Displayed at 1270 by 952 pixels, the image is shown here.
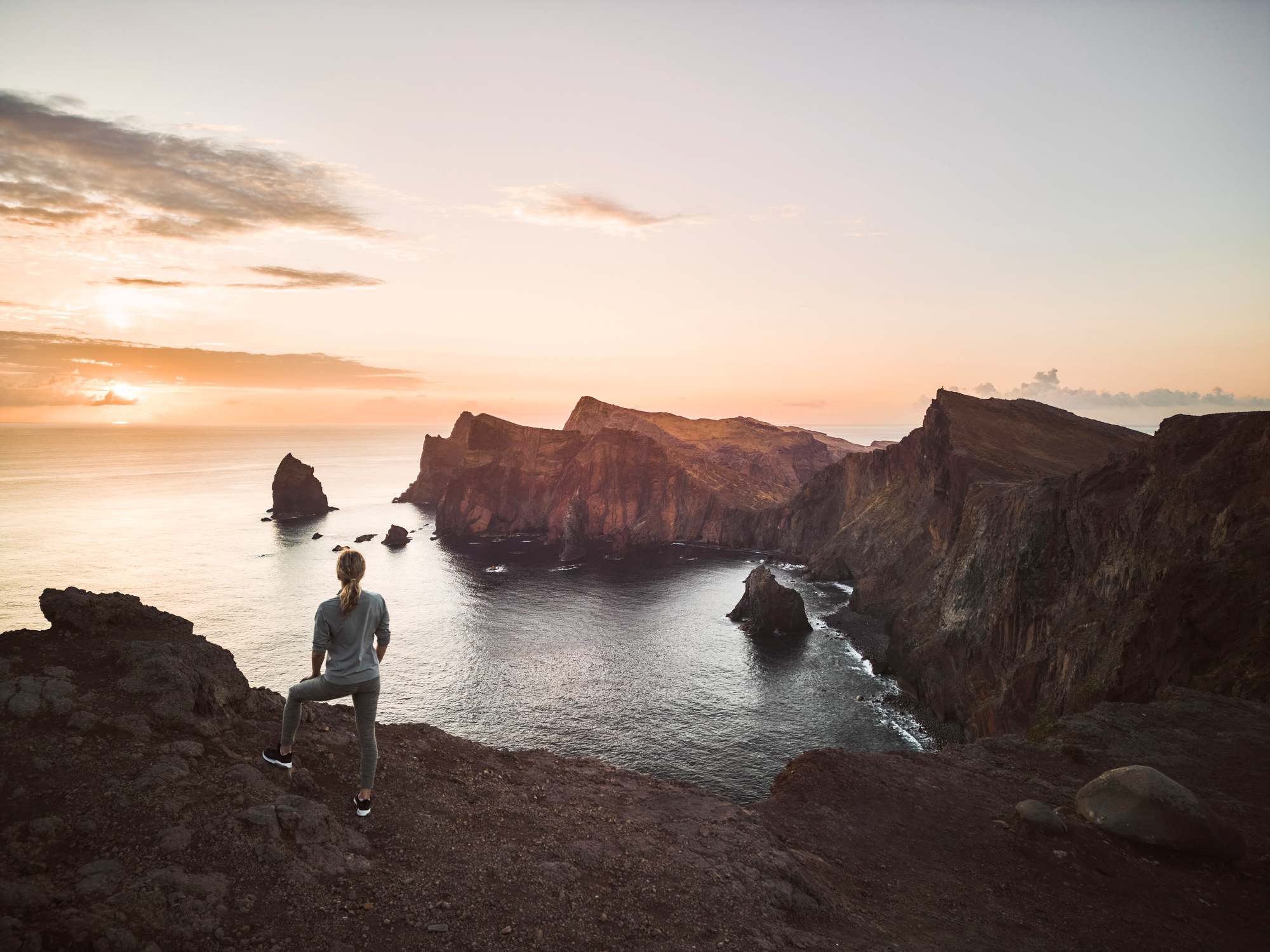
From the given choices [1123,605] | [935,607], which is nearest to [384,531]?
[935,607]

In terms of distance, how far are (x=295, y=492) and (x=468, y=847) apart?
15964 centimetres

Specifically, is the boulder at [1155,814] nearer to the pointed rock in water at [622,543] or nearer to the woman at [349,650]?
the woman at [349,650]

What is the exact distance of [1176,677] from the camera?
23.6 m

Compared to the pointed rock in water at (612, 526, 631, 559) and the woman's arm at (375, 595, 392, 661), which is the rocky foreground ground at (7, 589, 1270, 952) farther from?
the pointed rock in water at (612, 526, 631, 559)

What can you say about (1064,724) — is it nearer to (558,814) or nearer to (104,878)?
(558,814)

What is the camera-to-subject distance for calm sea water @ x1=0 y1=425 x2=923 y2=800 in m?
47.3

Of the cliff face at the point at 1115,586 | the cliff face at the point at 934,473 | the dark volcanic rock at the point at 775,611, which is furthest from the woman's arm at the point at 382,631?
the dark volcanic rock at the point at 775,611

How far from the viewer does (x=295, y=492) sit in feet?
489

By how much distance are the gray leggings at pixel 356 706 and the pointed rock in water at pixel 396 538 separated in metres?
119

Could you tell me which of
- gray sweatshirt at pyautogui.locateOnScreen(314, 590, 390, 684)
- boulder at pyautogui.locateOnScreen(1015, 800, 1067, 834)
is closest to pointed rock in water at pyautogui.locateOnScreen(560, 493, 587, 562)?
boulder at pyautogui.locateOnScreen(1015, 800, 1067, 834)

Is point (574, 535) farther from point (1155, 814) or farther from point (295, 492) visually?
point (1155, 814)

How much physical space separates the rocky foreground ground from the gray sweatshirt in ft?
7.07

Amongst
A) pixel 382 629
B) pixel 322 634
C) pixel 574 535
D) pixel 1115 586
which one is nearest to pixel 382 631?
pixel 382 629

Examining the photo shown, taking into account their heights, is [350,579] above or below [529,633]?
above
